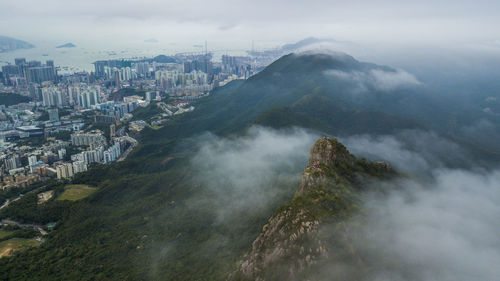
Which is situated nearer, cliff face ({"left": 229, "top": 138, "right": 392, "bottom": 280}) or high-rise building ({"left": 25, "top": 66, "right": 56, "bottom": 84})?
cliff face ({"left": 229, "top": 138, "right": 392, "bottom": 280})

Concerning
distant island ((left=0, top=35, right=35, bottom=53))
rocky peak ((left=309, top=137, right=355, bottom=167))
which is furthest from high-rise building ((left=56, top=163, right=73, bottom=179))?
distant island ((left=0, top=35, right=35, bottom=53))

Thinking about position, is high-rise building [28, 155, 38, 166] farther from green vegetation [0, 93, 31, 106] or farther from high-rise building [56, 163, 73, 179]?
green vegetation [0, 93, 31, 106]

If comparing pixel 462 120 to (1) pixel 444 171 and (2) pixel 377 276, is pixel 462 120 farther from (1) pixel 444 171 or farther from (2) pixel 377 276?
(2) pixel 377 276

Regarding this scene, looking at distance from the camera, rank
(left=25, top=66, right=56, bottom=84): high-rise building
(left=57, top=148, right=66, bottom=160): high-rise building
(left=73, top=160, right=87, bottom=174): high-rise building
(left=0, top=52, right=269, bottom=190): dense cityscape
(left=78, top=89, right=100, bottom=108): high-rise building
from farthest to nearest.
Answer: (left=25, top=66, right=56, bottom=84): high-rise building < (left=78, top=89, right=100, bottom=108): high-rise building < (left=57, top=148, right=66, bottom=160): high-rise building < (left=0, top=52, right=269, bottom=190): dense cityscape < (left=73, top=160, right=87, bottom=174): high-rise building

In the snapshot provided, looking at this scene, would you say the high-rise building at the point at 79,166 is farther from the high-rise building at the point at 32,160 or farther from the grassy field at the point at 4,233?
the grassy field at the point at 4,233

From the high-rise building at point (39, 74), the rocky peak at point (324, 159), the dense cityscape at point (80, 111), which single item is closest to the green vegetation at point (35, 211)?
the dense cityscape at point (80, 111)

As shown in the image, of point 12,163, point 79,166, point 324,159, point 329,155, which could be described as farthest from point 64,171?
point 329,155

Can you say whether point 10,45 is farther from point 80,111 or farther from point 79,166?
point 79,166

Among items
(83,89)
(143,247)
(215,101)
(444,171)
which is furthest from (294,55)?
(143,247)
